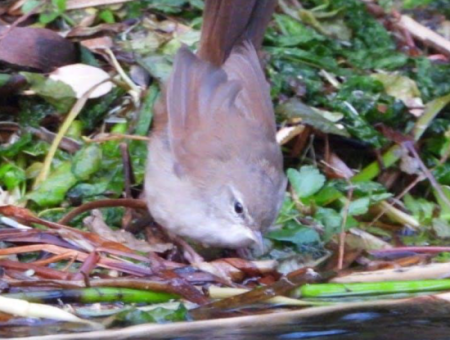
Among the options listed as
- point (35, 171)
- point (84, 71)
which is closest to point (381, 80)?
point (84, 71)

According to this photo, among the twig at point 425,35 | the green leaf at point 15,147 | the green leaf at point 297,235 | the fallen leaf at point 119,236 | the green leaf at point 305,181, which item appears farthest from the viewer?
the twig at point 425,35

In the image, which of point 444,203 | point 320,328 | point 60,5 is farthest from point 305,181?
point 60,5

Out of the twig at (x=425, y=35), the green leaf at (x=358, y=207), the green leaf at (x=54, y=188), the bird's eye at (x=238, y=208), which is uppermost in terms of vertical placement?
the twig at (x=425, y=35)

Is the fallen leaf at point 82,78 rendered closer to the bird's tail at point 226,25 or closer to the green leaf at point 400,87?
the bird's tail at point 226,25

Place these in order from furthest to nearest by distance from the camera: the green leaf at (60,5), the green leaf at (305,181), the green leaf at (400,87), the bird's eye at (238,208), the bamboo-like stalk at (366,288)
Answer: the green leaf at (400,87), the green leaf at (60,5), the green leaf at (305,181), the bird's eye at (238,208), the bamboo-like stalk at (366,288)

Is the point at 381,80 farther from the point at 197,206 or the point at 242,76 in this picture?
the point at 197,206

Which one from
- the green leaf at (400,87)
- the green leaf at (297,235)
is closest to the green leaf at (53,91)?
the green leaf at (297,235)

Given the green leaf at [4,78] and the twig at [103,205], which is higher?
the green leaf at [4,78]
